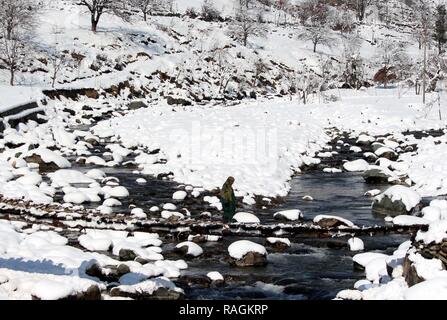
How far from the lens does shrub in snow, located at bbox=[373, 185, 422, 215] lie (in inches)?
621

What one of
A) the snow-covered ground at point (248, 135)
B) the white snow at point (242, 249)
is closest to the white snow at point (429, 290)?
the white snow at point (242, 249)

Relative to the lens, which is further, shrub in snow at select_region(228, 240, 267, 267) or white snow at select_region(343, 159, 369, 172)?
white snow at select_region(343, 159, 369, 172)

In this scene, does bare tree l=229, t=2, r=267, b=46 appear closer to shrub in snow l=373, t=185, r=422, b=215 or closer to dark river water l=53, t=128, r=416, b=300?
dark river water l=53, t=128, r=416, b=300

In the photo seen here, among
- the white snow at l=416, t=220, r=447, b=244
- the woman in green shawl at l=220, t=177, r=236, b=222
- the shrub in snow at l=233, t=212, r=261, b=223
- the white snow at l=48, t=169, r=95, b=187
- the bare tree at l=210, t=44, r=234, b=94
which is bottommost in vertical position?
the shrub in snow at l=233, t=212, r=261, b=223

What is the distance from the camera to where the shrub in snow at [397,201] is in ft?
51.8

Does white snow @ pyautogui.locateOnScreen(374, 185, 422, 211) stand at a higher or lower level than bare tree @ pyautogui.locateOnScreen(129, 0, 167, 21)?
lower

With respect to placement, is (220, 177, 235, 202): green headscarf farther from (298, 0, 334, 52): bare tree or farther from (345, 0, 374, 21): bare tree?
(345, 0, 374, 21): bare tree

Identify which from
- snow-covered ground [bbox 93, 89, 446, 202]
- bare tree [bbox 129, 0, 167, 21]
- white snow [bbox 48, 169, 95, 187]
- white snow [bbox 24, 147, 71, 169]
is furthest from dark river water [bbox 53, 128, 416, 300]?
bare tree [bbox 129, 0, 167, 21]

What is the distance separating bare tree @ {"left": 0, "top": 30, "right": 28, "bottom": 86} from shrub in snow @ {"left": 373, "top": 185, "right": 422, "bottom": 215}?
31581 mm

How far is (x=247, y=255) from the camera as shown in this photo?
11.4 m

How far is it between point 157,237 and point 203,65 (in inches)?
2005

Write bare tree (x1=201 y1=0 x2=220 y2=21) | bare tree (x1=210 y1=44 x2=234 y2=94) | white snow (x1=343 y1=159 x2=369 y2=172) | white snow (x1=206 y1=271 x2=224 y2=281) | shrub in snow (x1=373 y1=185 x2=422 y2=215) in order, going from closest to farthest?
white snow (x1=206 y1=271 x2=224 y2=281) → shrub in snow (x1=373 y1=185 x2=422 y2=215) → white snow (x1=343 y1=159 x2=369 y2=172) → bare tree (x1=210 y1=44 x2=234 y2=94) → bare tree (x1=201 y1=0 x2=220 y2=21)

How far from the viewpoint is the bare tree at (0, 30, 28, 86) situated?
3878 centimetres

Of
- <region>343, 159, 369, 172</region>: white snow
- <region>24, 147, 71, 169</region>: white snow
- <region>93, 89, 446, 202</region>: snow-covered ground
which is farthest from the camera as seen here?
<region>343, 159, 369, 172</region>: white snow
